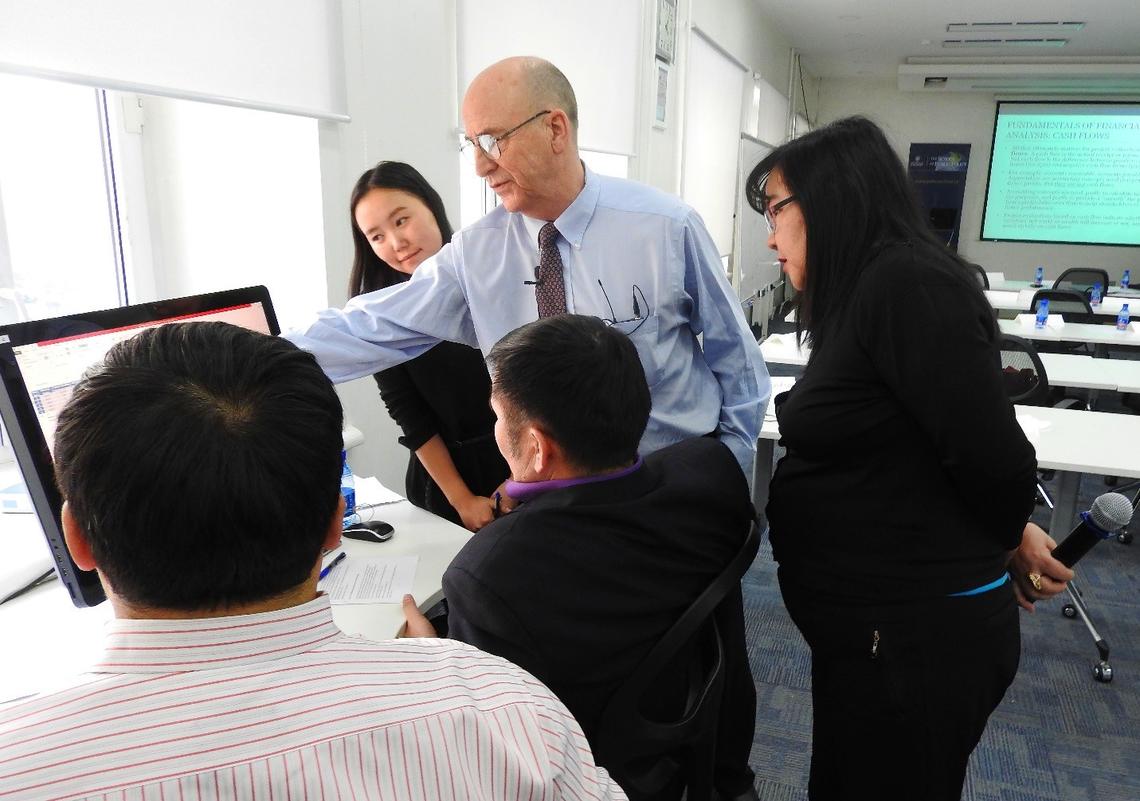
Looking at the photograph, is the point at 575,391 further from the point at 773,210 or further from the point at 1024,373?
the point at 1024,373

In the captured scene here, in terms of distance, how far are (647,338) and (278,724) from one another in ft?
3.95

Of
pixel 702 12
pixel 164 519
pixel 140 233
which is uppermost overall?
pixel 702 12

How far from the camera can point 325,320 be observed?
1.57 m

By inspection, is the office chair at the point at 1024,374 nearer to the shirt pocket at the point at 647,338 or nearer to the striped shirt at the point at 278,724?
the shirt pocket at the point at 647,338

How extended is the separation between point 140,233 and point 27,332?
1.33 metres

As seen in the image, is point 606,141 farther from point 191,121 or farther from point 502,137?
point 502,137

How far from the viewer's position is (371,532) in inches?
62.4

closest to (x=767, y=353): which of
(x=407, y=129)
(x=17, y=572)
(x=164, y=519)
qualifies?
(x=407, y=129)

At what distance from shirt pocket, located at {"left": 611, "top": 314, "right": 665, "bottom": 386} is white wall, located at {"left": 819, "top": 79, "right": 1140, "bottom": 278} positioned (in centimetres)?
967

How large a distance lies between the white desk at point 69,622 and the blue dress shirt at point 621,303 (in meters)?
0.39

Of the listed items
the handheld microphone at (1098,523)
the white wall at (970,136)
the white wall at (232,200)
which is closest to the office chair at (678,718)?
the handheld microphone at (1098,523)

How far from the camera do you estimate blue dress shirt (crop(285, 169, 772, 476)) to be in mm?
1609

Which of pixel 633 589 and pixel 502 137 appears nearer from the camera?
pixel 633 589

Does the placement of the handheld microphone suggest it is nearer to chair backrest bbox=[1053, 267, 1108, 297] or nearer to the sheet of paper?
the sheet of paper
